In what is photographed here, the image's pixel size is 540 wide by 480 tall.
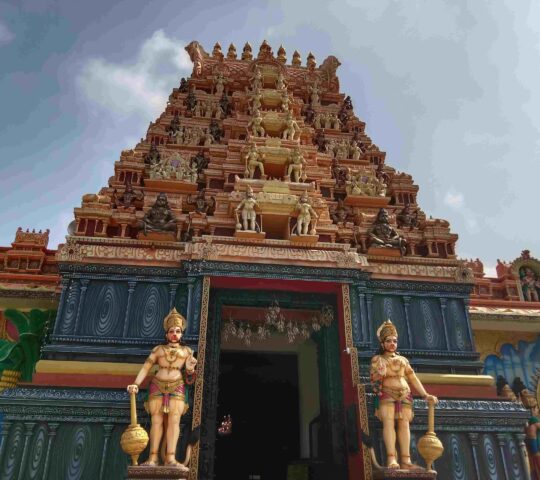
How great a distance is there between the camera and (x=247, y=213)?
Result: 1209 cm

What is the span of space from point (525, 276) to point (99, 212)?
13.3 metres

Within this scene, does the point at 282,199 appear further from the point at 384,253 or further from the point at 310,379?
the point at 310,379

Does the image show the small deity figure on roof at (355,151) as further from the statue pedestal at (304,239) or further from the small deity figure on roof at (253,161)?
the statue pedestal at (304,239)

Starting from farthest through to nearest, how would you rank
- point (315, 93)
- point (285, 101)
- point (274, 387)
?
point (315, 93), point (285, 101), point (274, 387)

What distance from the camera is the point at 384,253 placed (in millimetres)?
12484

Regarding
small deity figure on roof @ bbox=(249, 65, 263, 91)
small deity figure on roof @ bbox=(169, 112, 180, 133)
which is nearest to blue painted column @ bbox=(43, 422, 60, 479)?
small deity figure on roof @ bbox=(169, 112, 180, 133)

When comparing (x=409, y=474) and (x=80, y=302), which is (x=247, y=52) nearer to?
(x=80, y=302)

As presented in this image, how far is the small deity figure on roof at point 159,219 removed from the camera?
1207cm

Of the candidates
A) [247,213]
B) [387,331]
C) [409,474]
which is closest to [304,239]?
[247,213]

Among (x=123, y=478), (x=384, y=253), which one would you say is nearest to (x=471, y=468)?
(x=384, y=253)

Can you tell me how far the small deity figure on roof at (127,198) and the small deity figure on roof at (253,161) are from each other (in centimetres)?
311

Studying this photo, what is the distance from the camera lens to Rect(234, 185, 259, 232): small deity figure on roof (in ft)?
39.1

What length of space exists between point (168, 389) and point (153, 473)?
4.41ft

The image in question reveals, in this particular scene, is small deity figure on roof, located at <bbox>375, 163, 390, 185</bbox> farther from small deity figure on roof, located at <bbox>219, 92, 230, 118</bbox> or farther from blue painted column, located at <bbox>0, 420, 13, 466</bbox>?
blue painted column, located at <bbox>0, 420, 13, 466</bbox>
